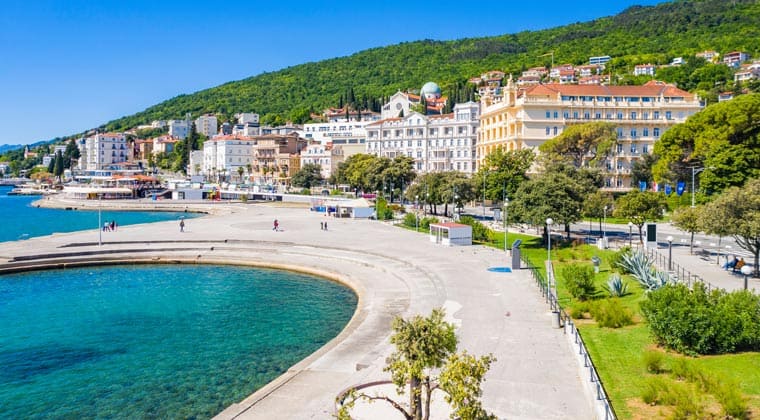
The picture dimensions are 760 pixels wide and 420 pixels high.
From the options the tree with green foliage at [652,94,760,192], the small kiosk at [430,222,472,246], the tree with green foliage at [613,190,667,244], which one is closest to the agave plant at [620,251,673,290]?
the tree with green foliage at [613,190,667,244]

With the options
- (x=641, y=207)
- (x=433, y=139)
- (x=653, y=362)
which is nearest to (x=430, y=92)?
(x=433, y=139)

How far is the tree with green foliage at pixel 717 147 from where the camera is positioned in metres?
44.1

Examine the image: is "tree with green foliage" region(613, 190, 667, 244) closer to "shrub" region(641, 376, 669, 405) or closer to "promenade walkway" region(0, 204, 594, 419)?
"promenade walkway" region(0, 204, 594, 419)

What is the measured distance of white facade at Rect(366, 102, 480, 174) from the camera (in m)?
87.2

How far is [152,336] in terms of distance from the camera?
2278 cm

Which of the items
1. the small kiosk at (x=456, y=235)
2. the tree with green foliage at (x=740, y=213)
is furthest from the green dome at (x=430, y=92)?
the tree with green foliage at (x=740, y=213)

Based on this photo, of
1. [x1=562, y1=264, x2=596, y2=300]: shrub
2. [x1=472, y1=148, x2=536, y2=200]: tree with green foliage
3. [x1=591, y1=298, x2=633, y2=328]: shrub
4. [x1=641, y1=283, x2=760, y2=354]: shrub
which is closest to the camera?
[x1=641, y1=283, x2=760, y2=354]: shrub

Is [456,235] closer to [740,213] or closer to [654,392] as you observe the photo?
[740,213]

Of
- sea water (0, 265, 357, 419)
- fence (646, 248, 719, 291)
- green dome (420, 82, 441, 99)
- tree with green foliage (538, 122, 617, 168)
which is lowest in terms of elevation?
sea water (0, 265, 357, 419)

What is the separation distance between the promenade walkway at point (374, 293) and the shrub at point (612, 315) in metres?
Result: 1.63

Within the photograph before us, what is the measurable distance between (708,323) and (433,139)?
252 ft

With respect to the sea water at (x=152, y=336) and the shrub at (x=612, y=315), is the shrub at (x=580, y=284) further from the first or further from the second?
the sea water at (x=152, y=336)

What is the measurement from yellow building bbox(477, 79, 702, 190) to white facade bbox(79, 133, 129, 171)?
151998 millimetres

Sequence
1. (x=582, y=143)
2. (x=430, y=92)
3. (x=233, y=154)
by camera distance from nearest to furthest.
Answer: (x=582, y=143), (x=233, y=154), (x=430, y=92)
